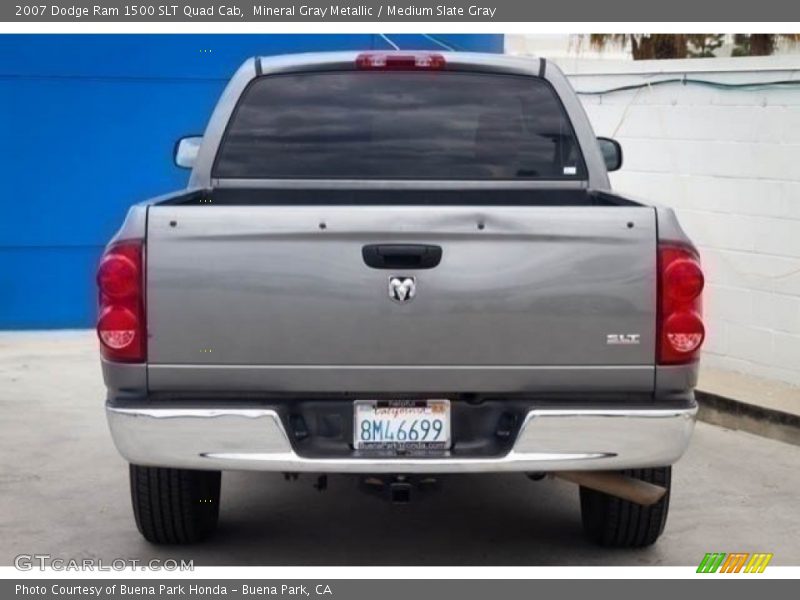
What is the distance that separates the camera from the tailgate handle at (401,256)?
488 centimetres

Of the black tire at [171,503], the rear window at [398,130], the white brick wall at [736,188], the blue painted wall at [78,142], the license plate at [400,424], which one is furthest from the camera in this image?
the blue painted wall at [78,142]

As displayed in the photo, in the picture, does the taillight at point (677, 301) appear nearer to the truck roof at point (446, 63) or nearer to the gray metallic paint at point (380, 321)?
the gray metallic paint at point (380, 321)

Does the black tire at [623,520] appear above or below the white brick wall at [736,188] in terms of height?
below

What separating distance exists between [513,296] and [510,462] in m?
0.58

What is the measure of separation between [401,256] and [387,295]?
0.46ft

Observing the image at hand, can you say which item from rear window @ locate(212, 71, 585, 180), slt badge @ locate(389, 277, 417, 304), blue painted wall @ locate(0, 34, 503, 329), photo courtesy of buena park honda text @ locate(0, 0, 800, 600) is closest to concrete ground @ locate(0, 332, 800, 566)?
photo courtesy of buena park honda text @ locate(0, 0, 800, 600)

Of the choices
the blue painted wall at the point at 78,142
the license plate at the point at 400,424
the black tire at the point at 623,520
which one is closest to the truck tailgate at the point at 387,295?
the license plate at the point at 400,424

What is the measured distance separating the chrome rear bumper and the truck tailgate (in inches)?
5.9

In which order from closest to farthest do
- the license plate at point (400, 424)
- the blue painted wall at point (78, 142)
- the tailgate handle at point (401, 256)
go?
the tailgate handle at point (401, 256) → the license plate at point (400, 424) → the blue painted wall at point (78, 142)

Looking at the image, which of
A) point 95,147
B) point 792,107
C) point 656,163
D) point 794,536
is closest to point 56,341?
point 95,147

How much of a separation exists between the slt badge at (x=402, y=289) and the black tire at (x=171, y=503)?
1281mm

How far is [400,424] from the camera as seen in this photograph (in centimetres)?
503

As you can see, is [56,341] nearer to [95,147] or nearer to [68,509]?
[95,147]

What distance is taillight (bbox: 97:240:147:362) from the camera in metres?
4.90
